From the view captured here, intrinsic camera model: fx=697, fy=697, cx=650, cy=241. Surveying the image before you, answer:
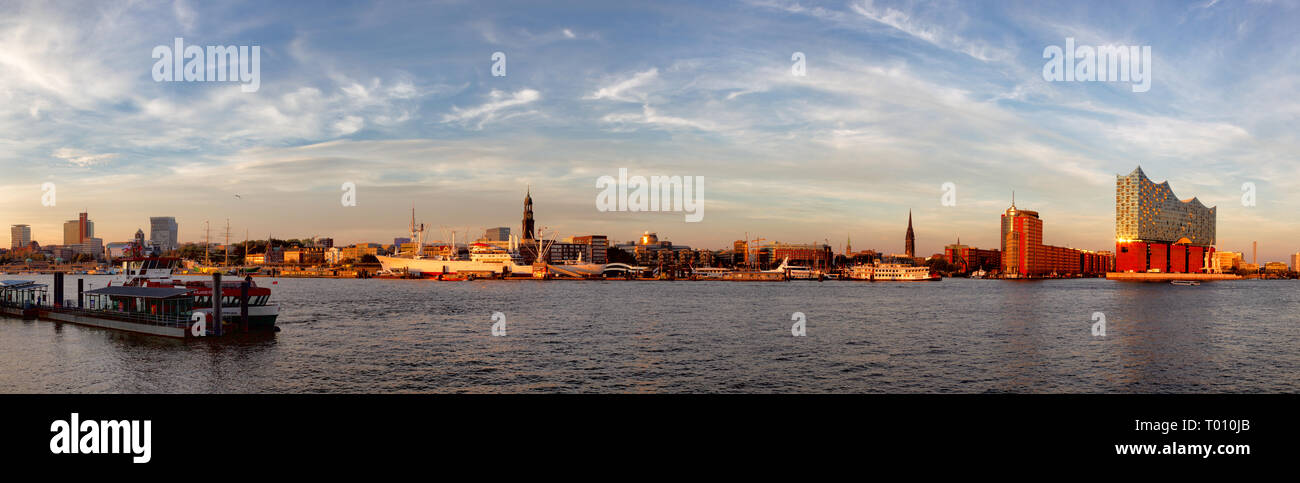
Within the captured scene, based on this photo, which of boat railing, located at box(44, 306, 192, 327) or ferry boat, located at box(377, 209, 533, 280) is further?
ferry boat, located at box(377, 209, 533, 280)

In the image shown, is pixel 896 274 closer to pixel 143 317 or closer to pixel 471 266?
pixel 471 266

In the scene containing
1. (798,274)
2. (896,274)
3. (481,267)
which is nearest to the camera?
(481,267)

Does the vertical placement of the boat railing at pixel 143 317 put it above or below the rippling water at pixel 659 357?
above

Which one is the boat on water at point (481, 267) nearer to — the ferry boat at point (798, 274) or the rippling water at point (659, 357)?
the ferry boat at point (798, 274)

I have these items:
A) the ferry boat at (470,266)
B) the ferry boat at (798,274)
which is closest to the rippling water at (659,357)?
the ferry boat at (470,266)

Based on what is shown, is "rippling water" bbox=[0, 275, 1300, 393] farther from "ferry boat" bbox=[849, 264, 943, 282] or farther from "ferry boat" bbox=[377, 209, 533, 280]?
"ferry boat" bbox=[849, 264, 943, 282]

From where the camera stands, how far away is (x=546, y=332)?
3897 centimetres

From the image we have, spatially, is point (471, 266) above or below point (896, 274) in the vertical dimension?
above

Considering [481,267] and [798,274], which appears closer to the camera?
[481,267]

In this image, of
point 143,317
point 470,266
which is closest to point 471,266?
point 470,266

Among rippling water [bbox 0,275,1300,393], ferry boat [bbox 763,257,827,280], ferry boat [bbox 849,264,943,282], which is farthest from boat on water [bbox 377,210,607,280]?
rippling water [bbox 0,275,1300,393]

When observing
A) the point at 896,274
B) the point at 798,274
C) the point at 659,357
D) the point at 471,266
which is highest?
the point at 471,266

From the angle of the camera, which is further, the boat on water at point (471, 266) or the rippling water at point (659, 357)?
the boat on water at point (471, 266)

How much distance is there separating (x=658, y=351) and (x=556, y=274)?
467 feet
